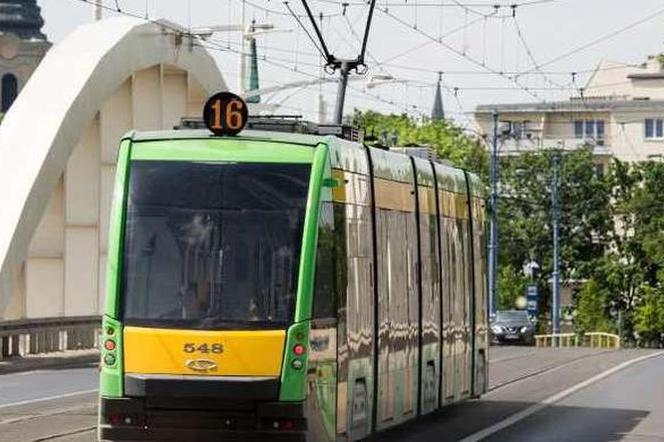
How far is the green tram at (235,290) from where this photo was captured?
1731 cm

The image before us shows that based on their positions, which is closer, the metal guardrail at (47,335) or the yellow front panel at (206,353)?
the yellow front panel at (206,353)

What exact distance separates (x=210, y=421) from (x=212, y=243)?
1.39 meters

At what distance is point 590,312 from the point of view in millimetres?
114812

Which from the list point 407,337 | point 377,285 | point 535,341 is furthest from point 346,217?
point 535,341

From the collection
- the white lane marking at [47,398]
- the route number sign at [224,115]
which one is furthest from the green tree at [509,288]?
the route number sign at [224,115]

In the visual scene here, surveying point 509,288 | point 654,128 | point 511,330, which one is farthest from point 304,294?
point 654,128

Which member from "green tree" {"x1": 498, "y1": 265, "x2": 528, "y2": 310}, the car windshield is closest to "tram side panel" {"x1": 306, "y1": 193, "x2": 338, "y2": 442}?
the car windshield

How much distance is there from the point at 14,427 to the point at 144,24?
86.9ft

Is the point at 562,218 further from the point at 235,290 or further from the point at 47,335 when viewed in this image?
the point at 235,290

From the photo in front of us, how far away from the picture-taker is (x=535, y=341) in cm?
8738

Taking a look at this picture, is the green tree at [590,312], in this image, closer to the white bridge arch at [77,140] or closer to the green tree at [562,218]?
the green tree at [562,218]

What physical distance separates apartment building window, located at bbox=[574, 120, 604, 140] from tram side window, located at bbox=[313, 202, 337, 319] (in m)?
139

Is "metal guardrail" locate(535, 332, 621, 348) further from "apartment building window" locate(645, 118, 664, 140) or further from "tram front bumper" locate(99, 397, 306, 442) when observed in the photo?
"tram front bumper" locate(99, 397, 306, 442)

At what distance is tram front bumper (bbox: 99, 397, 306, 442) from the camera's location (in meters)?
17.2
